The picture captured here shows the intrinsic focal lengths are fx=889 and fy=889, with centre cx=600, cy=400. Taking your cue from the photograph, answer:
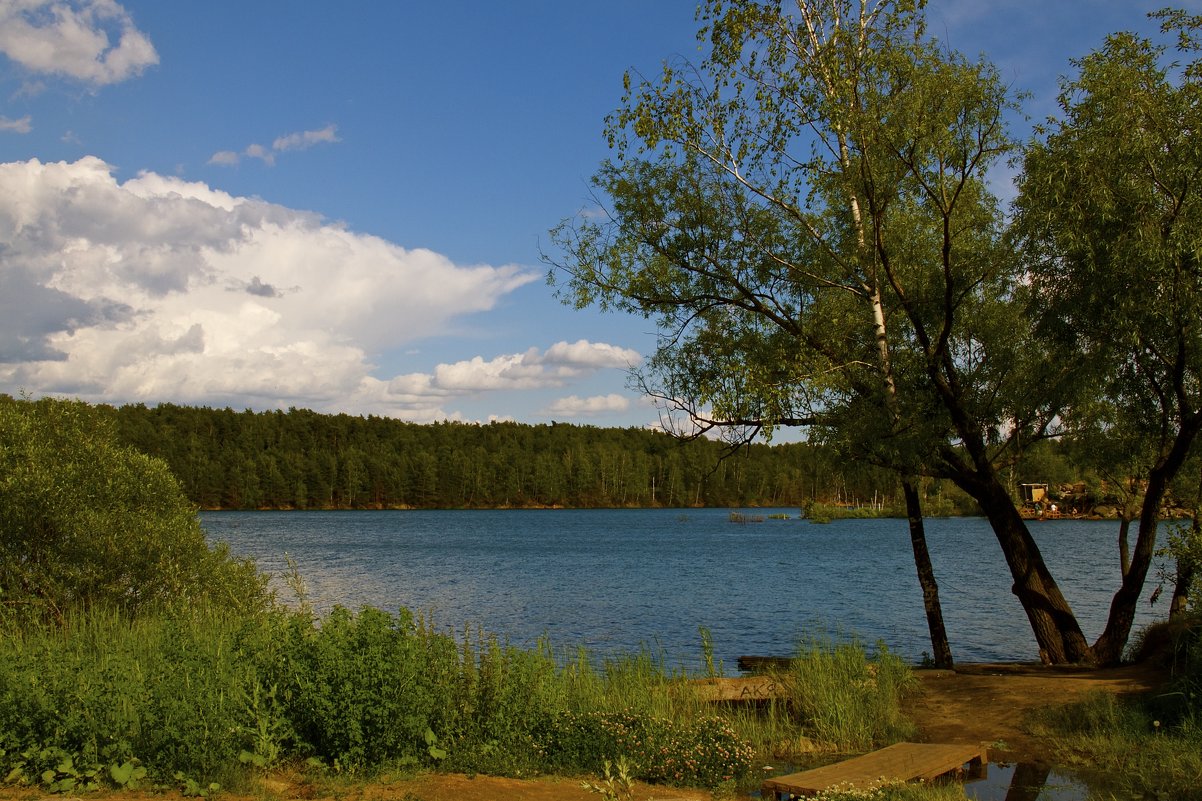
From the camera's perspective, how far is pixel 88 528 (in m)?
14.5

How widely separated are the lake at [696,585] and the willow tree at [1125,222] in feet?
28.1

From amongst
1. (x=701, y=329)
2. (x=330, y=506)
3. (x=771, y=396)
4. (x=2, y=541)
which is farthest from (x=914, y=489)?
(x=330, y=506)

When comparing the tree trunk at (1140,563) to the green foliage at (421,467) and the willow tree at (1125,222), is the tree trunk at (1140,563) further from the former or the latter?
the green foliage at (421,467)

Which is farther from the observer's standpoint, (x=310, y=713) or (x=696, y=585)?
(x=696, y=585)

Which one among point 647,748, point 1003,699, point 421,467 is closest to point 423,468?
point 421,467

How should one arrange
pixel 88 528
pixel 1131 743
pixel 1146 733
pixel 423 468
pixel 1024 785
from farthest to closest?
pixel 423 468 < pixel 88 528 < pixel 1146 733 < pixel 1131 743 < pixel 1024 785

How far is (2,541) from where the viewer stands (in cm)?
1441

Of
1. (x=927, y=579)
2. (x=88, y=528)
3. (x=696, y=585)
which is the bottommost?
(x=696, y=585)

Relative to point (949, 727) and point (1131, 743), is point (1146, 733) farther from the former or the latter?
point (949, 727)

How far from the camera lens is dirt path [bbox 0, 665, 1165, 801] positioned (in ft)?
24.3

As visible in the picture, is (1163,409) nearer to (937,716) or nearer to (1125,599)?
(1125,599)

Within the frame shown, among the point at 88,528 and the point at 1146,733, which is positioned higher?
the point at 88,528

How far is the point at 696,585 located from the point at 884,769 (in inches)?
1207

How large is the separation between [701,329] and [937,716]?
756 centimetres
